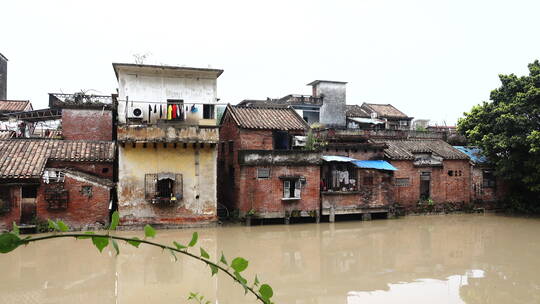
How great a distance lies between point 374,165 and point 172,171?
31.0ft

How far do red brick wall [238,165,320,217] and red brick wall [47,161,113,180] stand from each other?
555cm

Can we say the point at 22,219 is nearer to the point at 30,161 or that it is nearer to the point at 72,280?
the point at 30,161

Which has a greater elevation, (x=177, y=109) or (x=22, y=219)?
(x=177, y=109)

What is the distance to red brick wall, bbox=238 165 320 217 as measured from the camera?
1814 centimetres

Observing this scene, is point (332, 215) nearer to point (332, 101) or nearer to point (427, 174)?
point (427, 174)

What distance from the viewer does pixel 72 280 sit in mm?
10469

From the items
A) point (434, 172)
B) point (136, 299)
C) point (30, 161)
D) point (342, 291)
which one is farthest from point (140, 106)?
point (434, 172)

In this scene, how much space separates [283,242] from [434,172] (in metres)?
11.4

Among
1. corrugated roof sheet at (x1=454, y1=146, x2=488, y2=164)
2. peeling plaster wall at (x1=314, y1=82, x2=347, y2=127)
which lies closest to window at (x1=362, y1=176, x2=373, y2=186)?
corrugated roof sheet at (x1=454, y1=146, x2=488, y2=164)

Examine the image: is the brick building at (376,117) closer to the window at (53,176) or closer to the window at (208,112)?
the window at (208,112)

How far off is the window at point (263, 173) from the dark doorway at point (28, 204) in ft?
28.7

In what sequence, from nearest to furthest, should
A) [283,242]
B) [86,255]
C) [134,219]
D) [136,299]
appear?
[136,299], [86,255], [283,242], [134,219]

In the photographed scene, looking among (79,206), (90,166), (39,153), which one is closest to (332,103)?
(90,166)

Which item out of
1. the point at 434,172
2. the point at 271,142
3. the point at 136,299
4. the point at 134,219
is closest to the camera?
the point at 136,299
